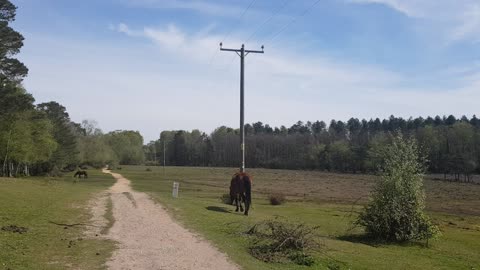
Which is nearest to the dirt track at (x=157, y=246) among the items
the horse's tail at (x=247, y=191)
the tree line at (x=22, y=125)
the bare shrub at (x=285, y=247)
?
the bare shrub at (x=285, y=247)

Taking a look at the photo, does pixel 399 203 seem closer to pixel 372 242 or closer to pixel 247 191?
pixel 372 242

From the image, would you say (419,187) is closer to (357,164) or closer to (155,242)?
(155,242)

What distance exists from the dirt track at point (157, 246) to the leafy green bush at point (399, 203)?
919 centimetres

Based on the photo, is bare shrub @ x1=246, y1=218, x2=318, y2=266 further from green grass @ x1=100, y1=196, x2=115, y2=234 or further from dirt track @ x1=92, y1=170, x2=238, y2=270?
green grass @ x1=100, y1=196, x2=115, y2=234

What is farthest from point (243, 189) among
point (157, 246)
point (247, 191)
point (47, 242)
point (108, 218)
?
point (47, 242)

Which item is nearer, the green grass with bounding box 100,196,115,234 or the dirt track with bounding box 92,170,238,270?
the dirt track with bounding box 92,170,238,270

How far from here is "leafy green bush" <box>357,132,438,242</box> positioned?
2131 centimetres

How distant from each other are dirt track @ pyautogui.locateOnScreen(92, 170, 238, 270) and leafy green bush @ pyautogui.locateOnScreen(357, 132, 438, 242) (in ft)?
30.1

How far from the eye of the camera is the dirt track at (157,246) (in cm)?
1159

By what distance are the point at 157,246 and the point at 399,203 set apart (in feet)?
40.1

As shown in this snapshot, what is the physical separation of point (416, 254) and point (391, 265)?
4937 mm

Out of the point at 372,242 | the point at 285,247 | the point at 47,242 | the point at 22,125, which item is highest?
the point at 22,125

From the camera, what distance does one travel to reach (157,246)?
14.0 meters

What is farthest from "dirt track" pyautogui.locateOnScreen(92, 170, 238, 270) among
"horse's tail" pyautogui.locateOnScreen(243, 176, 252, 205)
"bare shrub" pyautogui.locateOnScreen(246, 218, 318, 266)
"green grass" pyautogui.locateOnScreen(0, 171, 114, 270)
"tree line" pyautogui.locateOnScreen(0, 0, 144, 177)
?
"tree line" pyautogui.locateOnScreen(0, 0, 144, 177)
